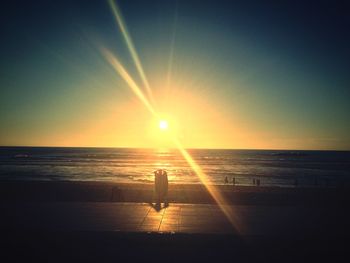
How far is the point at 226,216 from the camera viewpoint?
391 inches

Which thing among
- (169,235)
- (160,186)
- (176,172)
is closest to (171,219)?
(169,235)

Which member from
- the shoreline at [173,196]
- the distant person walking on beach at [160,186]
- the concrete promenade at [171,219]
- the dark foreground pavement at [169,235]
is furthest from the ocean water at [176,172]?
the dark foreground pavement at [169,235]

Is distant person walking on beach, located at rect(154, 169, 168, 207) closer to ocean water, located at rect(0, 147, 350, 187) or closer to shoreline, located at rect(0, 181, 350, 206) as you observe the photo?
shoreline, located at rect(0, 181, 350, 206)

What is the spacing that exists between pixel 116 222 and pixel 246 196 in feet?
34.4

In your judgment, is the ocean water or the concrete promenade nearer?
the concrete promenade

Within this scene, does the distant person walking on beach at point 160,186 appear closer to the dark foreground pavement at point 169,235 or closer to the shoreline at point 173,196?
the shoreline at point 173,196

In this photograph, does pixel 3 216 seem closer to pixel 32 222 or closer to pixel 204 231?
pixel 32 222

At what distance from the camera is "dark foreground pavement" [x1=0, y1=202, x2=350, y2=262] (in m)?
6.66

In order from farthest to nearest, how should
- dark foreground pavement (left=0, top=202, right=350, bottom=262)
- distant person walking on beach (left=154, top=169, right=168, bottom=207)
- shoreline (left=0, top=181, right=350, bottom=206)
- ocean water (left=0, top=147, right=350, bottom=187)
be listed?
ocean water (left=0, top=147, right=350, bottom=187)
shoreline (left=0, top=181, right=350, bottom=206)
distant person walking on beach (left=154, top=169, right=168, bottom=207)
dark foreground pavement (left=0, top=202, right=350, bottom=262)

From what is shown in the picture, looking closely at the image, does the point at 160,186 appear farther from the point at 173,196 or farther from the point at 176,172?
the point at 176,172

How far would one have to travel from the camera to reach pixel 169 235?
7.65 meters

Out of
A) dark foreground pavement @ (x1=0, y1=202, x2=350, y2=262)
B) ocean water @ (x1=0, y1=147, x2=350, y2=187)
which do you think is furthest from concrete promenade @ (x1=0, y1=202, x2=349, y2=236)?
ocean water @ (x1=0, y1=147, x2=350, y2=187)

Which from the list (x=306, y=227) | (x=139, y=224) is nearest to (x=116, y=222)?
(x=139, y=224)

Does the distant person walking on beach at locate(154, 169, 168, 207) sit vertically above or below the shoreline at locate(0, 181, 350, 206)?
above
